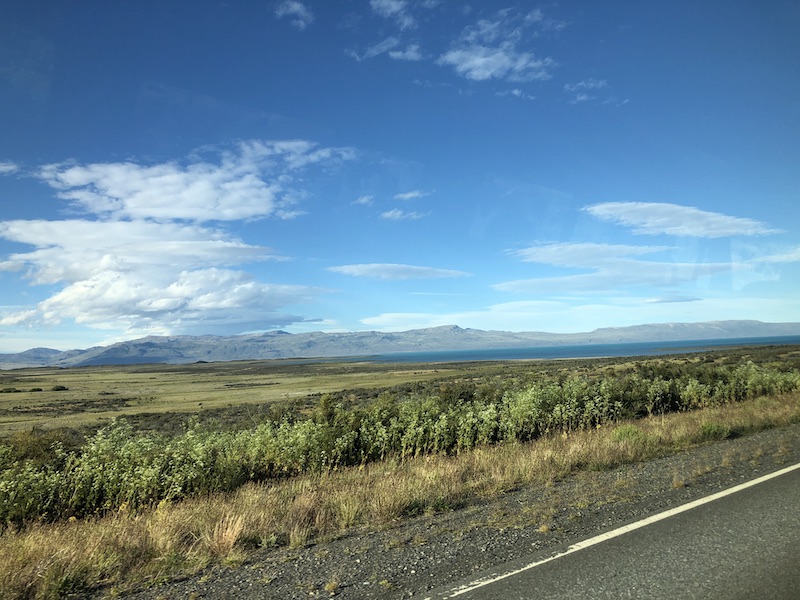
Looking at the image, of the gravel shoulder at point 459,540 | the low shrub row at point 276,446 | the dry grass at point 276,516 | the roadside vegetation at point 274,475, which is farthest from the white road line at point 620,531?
the low shrub row at point 276,446

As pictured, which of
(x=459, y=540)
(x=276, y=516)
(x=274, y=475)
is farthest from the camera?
(x=274, y=475)

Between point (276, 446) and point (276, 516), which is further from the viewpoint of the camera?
point (276, 446)

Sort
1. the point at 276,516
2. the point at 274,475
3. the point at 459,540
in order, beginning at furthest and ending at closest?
the point at 274,475 < the point at 276,516 < the point at 459,540

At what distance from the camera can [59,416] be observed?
47531 millimetres

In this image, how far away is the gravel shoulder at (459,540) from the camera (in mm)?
5344

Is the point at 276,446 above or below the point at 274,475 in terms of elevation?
above

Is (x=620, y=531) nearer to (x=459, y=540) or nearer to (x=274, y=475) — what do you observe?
(x=459, y=540)

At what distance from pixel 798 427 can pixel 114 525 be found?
17.7 m

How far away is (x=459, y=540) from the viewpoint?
257 inches

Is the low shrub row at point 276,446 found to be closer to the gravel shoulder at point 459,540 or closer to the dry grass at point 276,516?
the dry grass at point 276,516

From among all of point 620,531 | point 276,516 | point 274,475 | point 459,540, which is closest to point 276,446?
point 274,475

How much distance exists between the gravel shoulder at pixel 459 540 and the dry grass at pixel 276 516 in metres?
0.32

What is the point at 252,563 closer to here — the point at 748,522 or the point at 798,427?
the point at 748,522

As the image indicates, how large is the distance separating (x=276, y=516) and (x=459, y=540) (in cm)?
298
